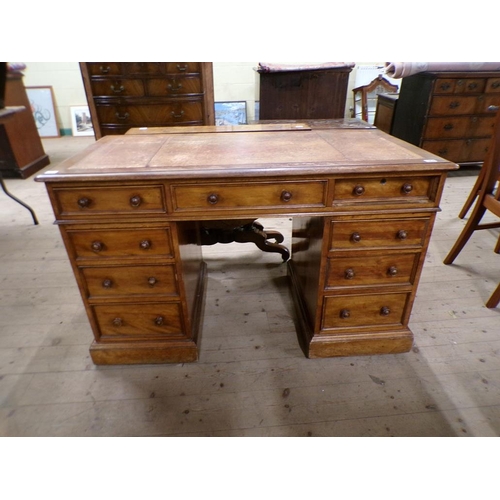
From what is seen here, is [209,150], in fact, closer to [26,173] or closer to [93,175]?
[93,175]

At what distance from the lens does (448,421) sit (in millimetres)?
1263

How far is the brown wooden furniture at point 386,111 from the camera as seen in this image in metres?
3.87

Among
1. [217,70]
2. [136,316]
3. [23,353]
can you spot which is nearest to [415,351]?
[136,316]

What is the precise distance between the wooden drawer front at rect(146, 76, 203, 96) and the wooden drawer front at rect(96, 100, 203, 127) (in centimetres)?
7

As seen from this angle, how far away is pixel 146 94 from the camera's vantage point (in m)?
2.51

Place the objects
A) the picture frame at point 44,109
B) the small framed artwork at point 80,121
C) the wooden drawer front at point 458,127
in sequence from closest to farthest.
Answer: the wooden drawer front at point 458,127
the picture frame at point 44,109
the small framed artwork at point 80,121

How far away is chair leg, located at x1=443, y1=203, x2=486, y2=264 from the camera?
2.04 m

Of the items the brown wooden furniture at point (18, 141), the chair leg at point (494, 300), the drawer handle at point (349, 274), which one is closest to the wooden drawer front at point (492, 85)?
the chair leg at point (494, 300)

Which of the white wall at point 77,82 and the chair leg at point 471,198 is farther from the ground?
the white wall at point 77,82

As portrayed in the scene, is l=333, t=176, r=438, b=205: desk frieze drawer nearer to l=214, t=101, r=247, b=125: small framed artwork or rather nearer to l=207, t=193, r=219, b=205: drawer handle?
l=207, t=193, r=219, b=205: drawer handle

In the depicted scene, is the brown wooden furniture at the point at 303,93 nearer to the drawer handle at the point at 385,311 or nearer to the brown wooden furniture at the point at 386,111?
the brown wooden furniture at the point at 386,111

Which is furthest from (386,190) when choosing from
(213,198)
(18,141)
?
(18,141)

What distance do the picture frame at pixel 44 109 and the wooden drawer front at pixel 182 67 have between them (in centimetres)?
392

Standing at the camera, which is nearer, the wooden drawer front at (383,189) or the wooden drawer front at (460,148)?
the wooden drawer front at (383,189)
